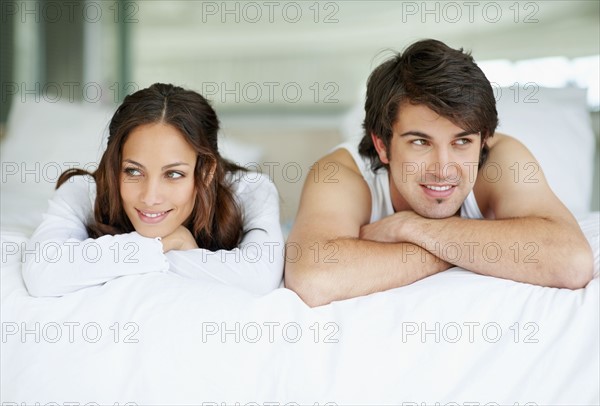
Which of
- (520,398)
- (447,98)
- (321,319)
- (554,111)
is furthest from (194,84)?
(520,398)

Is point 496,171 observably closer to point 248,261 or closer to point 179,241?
point 248,261

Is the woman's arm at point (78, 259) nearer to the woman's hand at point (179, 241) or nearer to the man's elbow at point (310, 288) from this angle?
the woman's hand at point (179, 241)

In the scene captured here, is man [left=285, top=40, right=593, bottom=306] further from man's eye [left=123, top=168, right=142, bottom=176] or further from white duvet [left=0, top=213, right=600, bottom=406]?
man's eye [left=123, top=168, right=142, bottom=176]

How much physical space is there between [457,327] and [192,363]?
441 millimetres

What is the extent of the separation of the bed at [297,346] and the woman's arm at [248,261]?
0.30 feet

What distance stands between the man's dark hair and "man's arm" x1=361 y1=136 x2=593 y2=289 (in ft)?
0.51

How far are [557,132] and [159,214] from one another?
144cm

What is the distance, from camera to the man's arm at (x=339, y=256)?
46.7 inches

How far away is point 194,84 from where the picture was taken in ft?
9.42

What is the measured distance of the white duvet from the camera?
3.34 ft

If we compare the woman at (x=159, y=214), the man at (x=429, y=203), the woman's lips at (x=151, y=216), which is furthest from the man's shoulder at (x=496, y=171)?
the woman's lips at (x=151, y=216)

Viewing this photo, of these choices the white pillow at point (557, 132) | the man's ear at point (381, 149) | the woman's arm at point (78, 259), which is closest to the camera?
the woman's arm at point (78, 259)

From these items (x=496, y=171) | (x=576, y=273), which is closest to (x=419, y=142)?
(x=496, y=171)

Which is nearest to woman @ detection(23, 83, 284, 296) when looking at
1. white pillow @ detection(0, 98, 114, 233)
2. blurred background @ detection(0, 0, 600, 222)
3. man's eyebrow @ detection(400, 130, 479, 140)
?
man's eyebrow @ detection(400, 130, 479, 140)
